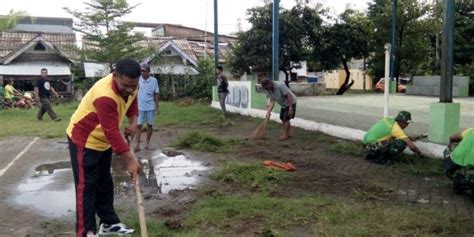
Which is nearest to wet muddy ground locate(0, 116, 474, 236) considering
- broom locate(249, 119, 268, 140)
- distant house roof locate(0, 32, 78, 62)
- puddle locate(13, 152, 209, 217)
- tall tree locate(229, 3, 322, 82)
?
puddle locate(13, 152, 209, 217)

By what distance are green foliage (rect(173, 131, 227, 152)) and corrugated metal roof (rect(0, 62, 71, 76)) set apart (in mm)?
20799

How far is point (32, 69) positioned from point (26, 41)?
2.62 m

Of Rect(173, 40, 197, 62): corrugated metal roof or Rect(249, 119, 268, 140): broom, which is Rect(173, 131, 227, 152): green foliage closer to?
Rect(249, 119, 268, 140): broom

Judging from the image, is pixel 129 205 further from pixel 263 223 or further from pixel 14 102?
pixel 14 102

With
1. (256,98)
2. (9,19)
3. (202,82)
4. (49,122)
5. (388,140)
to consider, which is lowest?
(49,122)

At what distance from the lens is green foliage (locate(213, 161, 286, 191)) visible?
6005mm

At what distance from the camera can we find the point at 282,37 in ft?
86.7

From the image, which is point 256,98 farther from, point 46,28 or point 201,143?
point 46,28

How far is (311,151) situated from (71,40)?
26.4 m

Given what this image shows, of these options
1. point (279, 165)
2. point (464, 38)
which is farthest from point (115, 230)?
point (464, 38)

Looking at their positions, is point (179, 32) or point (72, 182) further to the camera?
point (179, 32)

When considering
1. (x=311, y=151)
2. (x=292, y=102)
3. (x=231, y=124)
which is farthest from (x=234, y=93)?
(x=311, y=151)

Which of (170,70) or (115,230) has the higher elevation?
(170,70)

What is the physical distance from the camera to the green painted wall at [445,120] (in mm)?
7617
